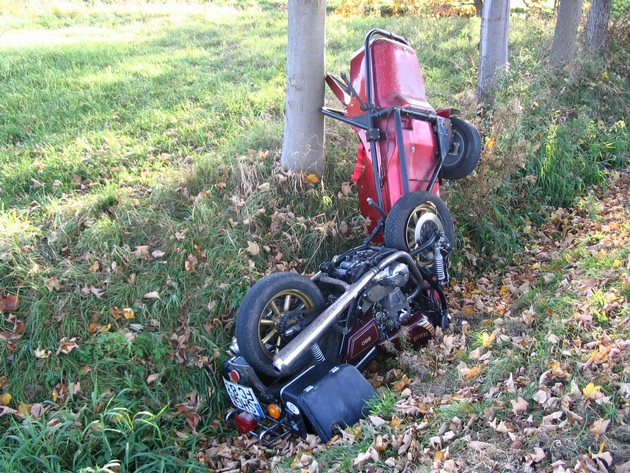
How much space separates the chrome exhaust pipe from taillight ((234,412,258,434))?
0.52m

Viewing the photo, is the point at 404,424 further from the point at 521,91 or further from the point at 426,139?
the point at 521,91

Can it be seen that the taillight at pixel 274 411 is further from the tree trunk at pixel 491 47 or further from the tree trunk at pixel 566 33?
the tree trunk at pixel 566 33

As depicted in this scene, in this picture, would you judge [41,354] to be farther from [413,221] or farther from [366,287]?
[413,221]

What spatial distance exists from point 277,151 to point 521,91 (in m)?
4.01

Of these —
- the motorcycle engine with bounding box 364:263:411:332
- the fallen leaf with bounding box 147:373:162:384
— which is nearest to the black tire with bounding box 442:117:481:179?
Result: the motorcycle engine with bounding box 364:263:411:332

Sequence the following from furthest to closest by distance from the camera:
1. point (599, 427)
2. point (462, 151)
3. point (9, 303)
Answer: point (462, 151)
point (9, 303)
point (599, 427)

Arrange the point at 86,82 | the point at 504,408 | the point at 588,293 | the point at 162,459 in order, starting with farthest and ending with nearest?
the point at 86,82 → the point at 588,293 → the point at 162,459 → the point at 504,408

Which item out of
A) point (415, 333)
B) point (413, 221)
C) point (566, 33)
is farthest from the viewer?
point (566, 33)

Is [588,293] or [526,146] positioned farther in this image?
[526,146]

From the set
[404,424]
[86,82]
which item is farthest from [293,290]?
[86,82]

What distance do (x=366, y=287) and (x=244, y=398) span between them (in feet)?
4.12

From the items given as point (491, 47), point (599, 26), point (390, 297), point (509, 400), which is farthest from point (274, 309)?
point (599, 26)

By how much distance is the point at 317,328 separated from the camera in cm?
381

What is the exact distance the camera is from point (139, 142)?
7.11m
